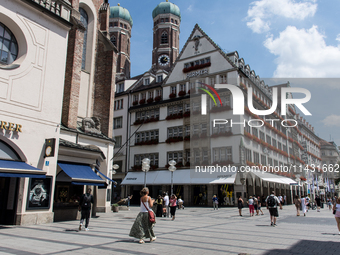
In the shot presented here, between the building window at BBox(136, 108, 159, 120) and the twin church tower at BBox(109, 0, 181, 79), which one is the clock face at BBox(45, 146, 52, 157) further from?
the twin church tower at BBox(109, 0, 181, 79)

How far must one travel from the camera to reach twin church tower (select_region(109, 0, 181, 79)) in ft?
253

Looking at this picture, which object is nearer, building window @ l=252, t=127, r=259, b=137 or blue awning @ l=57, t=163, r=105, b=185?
blue awning @ l=57, t=163, r=105, b=185

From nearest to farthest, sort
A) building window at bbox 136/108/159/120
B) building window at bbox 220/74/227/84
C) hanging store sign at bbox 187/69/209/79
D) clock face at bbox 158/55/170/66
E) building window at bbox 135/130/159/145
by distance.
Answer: building window at bbox 220/74/227/84
hanging store sign at bbox 187/69/209/79
building window at bbox 135/130/159/145
building window at bbox 136/108/159/120
clock face at bbox 158/55/170/66

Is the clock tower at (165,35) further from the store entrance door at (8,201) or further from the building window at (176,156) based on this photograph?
the store entrance door at (8,201)

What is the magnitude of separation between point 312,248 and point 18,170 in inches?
421

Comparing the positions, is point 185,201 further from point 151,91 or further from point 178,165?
point 151,91

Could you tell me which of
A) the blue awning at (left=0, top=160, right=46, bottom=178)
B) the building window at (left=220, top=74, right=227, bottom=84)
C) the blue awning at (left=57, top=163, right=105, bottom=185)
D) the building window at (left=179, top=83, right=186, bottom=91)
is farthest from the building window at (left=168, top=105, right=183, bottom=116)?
the blue awning at (left=0, top=160, right=46, bottom=178)

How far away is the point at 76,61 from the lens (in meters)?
19.1

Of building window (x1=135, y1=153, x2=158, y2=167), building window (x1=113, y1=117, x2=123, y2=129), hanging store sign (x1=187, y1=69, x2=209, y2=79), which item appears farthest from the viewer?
building window (x1=113, y1=117, x2=123, y2=129)

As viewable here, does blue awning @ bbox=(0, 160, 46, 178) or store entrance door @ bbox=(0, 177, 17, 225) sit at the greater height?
blue awning @ bbox=(0, 160, 46, 178)

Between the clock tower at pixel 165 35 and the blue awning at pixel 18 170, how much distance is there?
211 ft

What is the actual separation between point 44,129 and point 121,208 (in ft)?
47.1

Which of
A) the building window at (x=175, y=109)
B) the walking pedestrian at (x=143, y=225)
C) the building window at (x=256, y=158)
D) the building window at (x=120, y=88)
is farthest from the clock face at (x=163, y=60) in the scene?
the walking pedestrian at (x=143, y=225)

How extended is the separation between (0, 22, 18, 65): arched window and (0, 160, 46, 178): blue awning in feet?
15.3
